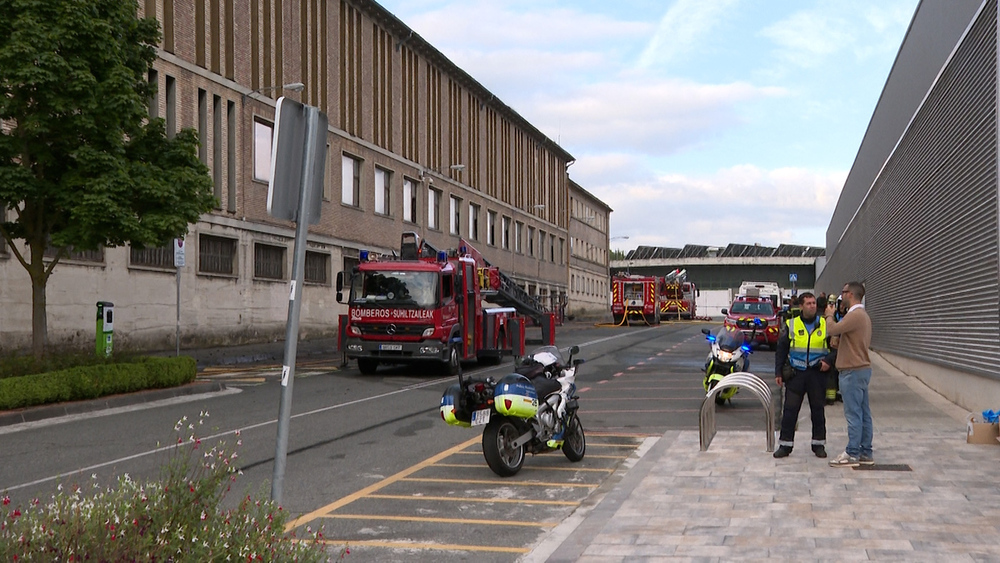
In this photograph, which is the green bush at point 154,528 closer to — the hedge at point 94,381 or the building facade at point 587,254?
the hedge at point 94,381

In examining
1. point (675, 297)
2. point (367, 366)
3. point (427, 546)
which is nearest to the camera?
point (427, 546)

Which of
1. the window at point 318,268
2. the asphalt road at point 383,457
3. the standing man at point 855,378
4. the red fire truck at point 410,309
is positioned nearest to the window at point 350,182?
the window at point 318,268

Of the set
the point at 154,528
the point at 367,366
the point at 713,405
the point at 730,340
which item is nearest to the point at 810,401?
the point at 713,405

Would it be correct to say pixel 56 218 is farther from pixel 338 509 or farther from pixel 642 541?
pixel 642 541

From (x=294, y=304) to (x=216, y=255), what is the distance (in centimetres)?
2702

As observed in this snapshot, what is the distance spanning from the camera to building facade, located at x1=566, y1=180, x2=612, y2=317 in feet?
275

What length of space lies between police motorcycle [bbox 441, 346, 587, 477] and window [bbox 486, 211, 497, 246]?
48.7 metres

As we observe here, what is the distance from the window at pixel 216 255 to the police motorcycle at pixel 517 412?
71.3ft

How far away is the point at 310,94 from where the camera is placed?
122 feet

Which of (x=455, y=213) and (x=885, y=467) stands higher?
(x=455, y=213)

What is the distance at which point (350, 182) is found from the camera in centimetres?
4094

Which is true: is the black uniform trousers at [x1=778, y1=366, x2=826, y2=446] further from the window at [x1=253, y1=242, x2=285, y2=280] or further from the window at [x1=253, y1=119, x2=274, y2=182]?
the window at [x1=253, y1=119, x2=274, y2=182]

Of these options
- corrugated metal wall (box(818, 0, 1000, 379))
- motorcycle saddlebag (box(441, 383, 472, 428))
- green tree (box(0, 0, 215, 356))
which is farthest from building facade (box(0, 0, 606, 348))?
corrugated metal wall (box(818, 0, 1000, 379))

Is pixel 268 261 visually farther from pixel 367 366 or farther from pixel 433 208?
pixel 433 208
